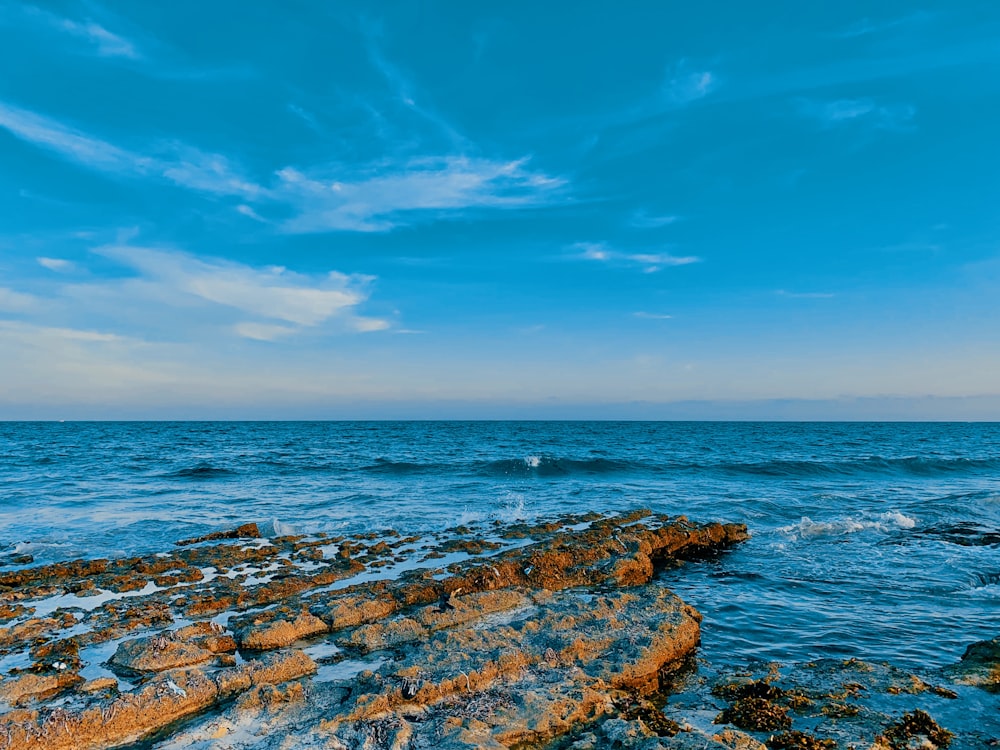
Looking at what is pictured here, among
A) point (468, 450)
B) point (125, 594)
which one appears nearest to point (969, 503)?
point (125, 594)

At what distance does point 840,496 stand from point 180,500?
95.4ft

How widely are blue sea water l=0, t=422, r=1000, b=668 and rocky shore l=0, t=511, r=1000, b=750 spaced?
1340 mm

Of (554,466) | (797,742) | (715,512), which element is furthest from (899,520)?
(554,466)

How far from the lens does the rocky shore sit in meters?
5.82

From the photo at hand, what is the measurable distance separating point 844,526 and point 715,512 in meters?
4.48

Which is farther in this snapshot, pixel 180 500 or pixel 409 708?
pixel 180 500

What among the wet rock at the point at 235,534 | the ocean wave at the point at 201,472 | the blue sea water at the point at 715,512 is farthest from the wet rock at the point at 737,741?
the ocean wave at the point at 201,472

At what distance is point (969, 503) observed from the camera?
21.9 m

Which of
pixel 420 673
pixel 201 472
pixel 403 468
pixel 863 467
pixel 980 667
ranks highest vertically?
pixel 420 673

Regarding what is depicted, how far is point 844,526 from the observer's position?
58.0 feet

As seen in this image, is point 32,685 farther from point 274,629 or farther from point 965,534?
point 965,534

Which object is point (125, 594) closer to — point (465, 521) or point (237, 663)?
point (237, 663)

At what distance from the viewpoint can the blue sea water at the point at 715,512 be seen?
9.85m

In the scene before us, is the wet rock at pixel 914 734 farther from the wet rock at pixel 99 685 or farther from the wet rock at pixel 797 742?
the wet rock at pixel 99 685
